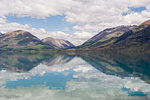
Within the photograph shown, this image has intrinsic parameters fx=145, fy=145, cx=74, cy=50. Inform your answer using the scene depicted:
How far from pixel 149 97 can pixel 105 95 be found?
970cm

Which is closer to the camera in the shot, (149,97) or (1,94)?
(149,97)

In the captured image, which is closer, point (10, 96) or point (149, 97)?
point (149, 97)

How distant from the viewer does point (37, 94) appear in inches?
1432

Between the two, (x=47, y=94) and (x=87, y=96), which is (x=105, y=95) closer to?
(x=87, y=96)

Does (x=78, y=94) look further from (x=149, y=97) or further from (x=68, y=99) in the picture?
(x=149, y=97)

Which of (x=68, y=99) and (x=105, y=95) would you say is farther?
(x=105, y=95)

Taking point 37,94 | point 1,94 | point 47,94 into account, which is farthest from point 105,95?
point 1,94

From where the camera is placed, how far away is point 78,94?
35.8 m

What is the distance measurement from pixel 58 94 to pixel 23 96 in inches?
330

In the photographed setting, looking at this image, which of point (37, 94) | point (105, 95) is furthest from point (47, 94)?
point (105, 95)

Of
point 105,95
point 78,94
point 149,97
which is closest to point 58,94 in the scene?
point 78,94

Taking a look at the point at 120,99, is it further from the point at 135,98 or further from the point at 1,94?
the point at 1,94

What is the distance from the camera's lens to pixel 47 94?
→ 36.1 metres

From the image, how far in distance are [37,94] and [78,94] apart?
10.3 m
